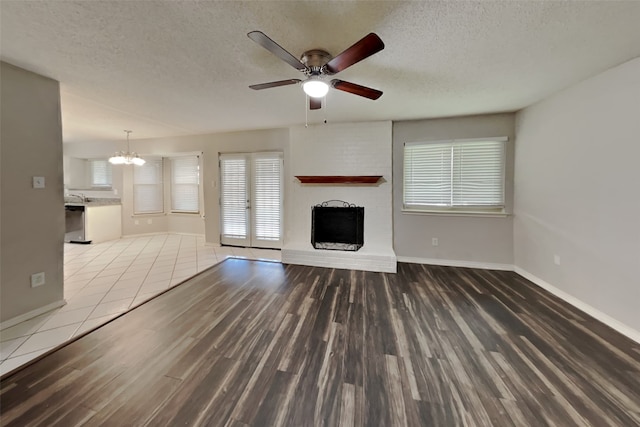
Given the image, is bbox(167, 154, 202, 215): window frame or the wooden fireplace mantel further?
bbox(167, 154, 202, 215): window frame

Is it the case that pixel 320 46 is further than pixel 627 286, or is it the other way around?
pixel 627 286

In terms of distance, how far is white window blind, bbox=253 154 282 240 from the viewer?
488cm

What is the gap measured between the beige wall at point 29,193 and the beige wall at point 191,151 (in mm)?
2702

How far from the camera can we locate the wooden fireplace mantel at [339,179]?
4.08 m

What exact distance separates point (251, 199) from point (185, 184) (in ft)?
Answer: 8.72

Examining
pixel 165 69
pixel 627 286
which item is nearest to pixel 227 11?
pixel 165 69

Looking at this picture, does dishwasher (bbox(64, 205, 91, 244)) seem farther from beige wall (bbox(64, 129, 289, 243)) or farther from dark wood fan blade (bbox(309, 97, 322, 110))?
dark wood fan blade (bbox(309, 97, 322, 110))

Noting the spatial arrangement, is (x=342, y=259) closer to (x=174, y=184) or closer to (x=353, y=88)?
(x=353, y=88)

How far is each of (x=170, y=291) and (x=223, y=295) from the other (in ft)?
2.38

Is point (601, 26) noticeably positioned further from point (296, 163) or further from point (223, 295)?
point (223, 295)

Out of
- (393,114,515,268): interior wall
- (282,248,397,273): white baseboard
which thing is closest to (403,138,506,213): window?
(393,114,515,268): interior wall

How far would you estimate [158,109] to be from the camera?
11.6ft

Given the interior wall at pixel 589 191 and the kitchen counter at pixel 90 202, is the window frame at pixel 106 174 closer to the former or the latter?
the kitchen counter at pixel 90 202

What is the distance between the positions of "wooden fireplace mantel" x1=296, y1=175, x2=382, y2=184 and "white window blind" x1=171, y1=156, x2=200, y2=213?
361 centimetres
